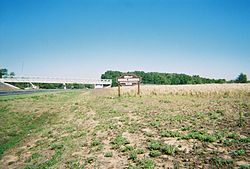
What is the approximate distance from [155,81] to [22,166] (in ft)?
546

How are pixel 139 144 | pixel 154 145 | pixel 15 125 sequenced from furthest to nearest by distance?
pixel 15 125 < pixel 139 144 < pixel 154 145

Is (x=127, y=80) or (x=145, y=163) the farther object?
(x=127, y=80)

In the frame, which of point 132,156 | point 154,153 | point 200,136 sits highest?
point 200,136

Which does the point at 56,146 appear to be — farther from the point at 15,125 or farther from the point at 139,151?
the point at 15,125

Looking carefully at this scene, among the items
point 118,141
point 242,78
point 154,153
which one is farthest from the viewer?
point 242,78

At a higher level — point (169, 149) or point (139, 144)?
point (169, 149)

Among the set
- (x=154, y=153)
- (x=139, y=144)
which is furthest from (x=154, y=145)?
(x=139, y=144)

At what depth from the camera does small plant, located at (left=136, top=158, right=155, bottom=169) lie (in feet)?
21.4

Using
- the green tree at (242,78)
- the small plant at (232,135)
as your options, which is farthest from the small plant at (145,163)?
the green tree at (242,78)

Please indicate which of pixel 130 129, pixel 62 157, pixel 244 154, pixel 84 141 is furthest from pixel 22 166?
pixel 244 154

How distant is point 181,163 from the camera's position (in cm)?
649

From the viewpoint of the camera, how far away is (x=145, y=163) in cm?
674

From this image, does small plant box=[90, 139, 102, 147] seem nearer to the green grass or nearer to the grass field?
the grass field

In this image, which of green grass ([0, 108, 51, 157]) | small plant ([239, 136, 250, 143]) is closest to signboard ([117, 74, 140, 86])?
green grass ([0, 108, 51, 157])
